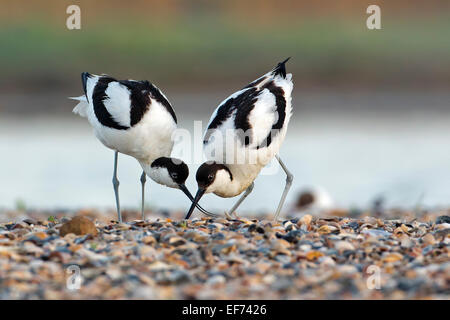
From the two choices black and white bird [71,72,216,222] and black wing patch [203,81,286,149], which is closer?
black wing patch [203,81,286,149]

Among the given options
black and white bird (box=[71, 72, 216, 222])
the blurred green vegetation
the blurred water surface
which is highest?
the blurred green vegetation

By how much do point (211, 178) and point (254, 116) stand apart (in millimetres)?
620

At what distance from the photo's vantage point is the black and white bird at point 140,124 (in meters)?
7.10

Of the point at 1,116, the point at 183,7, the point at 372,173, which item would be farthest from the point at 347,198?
the point at 183,7

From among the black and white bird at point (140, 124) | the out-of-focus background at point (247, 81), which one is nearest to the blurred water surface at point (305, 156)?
the out-of-focus background at point (247, 81)

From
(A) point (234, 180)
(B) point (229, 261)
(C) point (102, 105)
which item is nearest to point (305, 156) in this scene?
(C) point (102, 105)

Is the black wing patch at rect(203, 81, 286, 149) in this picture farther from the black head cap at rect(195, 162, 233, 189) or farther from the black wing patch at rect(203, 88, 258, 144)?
the black head cap at rect(195, 162, 233, 189)

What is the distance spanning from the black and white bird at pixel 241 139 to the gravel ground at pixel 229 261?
0.73 meters

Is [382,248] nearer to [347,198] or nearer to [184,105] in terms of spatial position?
[347,198]

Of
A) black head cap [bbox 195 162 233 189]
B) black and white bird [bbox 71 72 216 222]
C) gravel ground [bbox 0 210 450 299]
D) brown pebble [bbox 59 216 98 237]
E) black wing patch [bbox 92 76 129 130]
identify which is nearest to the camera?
gravel ground [bbox 0 210 450 299]

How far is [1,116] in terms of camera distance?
1664cm

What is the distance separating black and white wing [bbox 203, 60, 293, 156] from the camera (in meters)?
6.51

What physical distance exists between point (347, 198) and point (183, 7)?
11.3m

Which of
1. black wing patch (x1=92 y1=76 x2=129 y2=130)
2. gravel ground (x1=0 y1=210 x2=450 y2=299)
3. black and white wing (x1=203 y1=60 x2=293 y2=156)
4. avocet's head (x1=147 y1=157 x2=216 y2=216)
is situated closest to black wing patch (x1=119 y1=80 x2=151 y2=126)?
black wing patch (x1=92 y1=76 x2=129 y2=130)
